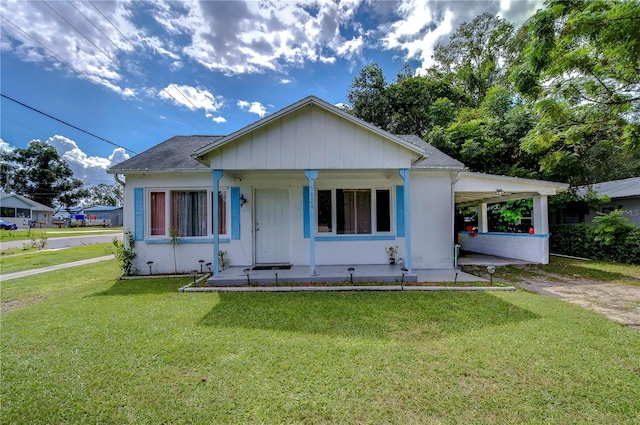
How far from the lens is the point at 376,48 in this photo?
18.2 m

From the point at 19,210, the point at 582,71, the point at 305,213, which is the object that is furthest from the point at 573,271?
the point at 19,210

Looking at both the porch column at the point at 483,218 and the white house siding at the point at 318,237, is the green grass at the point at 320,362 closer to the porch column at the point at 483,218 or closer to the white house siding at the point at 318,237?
the white house siding at the point at 318,237

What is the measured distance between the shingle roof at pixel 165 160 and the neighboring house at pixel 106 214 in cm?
4934

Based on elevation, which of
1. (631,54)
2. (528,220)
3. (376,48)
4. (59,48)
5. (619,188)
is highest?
(376,48)

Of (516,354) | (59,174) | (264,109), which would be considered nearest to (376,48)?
(264,109)

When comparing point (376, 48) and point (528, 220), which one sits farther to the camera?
point (376, 48)

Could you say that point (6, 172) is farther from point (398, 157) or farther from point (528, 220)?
point (528, 220)

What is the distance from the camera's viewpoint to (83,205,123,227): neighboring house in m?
49.0

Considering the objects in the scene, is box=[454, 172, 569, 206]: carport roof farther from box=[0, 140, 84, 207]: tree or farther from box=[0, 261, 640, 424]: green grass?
box=[0, 140, 84, 207]: tree

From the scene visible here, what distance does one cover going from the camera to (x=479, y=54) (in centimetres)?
2177

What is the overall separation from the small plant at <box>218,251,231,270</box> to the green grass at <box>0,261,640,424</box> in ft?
8.06

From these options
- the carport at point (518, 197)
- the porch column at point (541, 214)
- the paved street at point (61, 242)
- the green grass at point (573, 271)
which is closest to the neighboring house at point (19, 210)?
the paved street at point (61, 242)

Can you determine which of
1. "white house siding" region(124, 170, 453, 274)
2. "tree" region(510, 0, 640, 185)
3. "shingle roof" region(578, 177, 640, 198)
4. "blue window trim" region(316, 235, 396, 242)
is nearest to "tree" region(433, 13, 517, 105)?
"shingle roof" region(578, 177, 640, 198)

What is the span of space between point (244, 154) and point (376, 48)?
16062mm
